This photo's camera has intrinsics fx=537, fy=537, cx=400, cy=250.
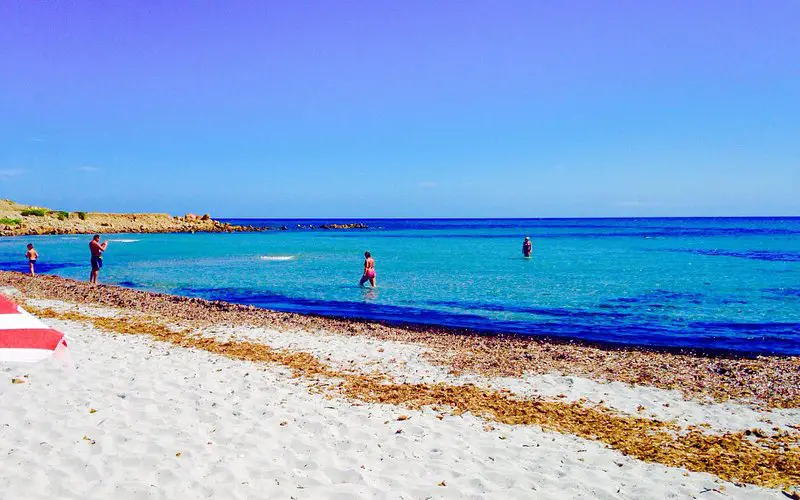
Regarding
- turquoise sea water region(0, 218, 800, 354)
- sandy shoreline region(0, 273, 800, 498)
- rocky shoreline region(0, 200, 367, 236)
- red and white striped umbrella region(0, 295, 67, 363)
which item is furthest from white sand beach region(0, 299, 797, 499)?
rocky shoreline region(0, 200, 367, 236)

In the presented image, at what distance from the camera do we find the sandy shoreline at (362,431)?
19.8 ft

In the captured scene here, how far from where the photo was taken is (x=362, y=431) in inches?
302

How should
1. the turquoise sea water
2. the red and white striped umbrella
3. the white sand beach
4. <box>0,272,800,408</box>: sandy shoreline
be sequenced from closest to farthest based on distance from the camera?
the red and white striped umbrella < the white sand beach < <box>0,272,800,408</box>: sandy shoreline < the turquoise sea water

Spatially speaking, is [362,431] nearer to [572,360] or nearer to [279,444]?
[279,444]

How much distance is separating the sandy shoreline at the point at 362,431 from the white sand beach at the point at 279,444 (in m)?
0.03

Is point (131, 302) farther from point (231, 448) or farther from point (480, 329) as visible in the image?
point (231, 448)

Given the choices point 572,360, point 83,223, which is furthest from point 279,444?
point 83,223

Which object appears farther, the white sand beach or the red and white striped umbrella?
the white sand beach

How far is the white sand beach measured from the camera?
5926 mm

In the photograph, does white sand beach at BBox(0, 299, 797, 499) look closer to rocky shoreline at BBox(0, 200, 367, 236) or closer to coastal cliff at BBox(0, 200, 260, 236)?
coastal cliff at BBox(0, 200, 260, 236)

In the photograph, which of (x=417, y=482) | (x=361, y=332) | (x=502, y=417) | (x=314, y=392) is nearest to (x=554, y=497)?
(x=417, y=482)

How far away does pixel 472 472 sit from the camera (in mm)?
6426

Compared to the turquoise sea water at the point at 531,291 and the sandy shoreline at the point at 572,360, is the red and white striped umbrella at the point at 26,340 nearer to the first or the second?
the sandy shoreline at the point at 572,360

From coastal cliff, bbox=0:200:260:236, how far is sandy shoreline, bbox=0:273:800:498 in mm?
79474
